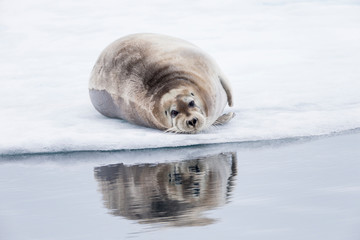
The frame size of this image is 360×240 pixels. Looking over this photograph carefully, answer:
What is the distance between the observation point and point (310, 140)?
16.6 ft

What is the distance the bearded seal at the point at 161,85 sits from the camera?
5.84 metres

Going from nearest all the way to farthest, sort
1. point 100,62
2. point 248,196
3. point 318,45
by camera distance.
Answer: point 248,196
point 100,62
point 318,45

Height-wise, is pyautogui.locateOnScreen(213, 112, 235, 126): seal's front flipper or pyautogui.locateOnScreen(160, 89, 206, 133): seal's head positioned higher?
pyautogui.locateOnScreen(160, 89, 206, 133): seal's head

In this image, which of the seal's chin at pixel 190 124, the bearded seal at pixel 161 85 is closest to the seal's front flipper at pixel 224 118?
the bearded seal at pixel 161 85

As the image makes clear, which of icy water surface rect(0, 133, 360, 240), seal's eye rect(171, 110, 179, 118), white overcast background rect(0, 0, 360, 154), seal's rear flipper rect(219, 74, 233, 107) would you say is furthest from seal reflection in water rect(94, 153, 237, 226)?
seal's rear flipper rect(219, 74, 233, 107)

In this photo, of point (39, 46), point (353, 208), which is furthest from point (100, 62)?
point (39, 46)

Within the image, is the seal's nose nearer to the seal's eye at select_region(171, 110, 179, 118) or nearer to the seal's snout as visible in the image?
the seal's snout

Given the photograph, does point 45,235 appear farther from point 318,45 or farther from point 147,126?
point 318,45

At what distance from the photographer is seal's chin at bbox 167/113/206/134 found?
5.62 metres

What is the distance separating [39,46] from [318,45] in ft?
13.9

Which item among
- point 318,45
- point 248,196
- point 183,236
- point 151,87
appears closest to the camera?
point 183,236

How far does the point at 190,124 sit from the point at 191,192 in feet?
6.42

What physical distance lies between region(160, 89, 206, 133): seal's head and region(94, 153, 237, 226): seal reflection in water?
864 mm

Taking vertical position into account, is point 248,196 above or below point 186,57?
below
